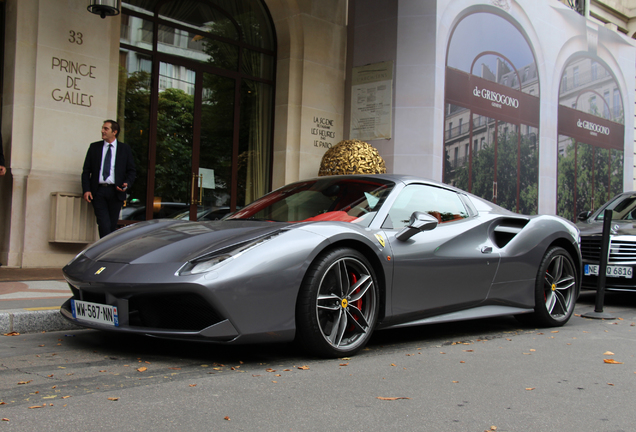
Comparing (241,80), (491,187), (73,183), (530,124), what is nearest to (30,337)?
(73,183)

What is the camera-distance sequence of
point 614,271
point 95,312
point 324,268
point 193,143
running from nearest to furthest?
point 95,312
point 324,268
point 614,271
point 193,143

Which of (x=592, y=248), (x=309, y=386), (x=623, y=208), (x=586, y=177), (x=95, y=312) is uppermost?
(x=586, y=177)

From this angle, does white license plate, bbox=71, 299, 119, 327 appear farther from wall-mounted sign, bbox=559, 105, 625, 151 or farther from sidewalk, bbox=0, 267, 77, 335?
wall-mounted sign, bbox=559, 105, 625, 151

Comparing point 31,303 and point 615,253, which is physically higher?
point 615,253

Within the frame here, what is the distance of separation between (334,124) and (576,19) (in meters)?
8.70

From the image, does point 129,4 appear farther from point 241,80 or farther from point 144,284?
point 144,284

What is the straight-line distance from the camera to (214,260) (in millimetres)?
3477

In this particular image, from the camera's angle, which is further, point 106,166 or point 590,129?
point 590,129

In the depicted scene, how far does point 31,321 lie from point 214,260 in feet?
6.13

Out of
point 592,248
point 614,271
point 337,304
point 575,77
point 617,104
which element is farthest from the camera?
point 617,104

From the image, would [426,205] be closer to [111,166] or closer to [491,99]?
[111,166]

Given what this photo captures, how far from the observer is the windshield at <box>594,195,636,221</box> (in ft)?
27.3

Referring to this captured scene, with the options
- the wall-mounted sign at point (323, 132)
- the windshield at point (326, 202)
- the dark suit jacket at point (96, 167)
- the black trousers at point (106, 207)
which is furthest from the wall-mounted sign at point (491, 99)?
the windshield at point (326, 202)

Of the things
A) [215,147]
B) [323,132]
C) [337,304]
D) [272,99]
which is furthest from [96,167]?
[337,304]
